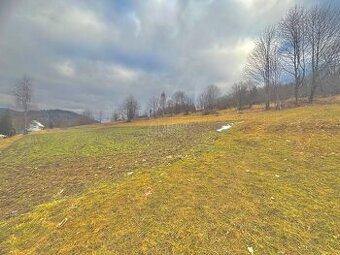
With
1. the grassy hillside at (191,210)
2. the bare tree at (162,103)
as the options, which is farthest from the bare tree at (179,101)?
the grassy hillside at (191,210)

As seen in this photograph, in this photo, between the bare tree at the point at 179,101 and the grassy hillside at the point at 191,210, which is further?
the bare tree at the point at 179,101

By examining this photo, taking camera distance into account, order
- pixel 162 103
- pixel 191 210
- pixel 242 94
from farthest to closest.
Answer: pixel 162 103, pixel 242 94, pixel 191 210

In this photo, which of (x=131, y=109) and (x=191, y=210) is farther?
(x=131, y=109)

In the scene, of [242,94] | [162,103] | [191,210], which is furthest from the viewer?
[162,103]

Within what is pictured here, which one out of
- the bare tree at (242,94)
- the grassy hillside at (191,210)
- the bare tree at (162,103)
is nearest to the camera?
the grassy hillside at (191,210)

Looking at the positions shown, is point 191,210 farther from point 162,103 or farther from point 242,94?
point 162,103

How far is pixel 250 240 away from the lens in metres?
4.63

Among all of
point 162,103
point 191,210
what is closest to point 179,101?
point 162,103

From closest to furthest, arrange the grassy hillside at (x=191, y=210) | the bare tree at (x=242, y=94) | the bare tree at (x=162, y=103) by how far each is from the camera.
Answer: the grassy hillside at (x=191, y=210), the bare tree at (x=242, y=94), the bare tree at (x=162, y=103)

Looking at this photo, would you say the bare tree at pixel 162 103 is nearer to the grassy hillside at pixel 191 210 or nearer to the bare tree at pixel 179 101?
the bare tree at pixel 179 101

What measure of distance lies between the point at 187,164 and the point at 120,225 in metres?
4.28

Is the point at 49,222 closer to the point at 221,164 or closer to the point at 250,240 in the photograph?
the point at 250,240

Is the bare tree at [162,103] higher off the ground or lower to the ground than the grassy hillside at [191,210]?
higher

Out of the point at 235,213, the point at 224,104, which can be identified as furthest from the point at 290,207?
the point at 224,104
